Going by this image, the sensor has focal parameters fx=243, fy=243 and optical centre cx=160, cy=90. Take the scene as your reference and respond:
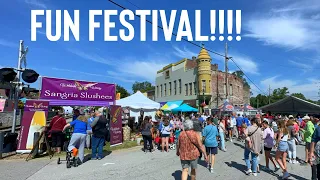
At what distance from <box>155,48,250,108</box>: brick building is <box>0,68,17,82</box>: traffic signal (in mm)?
31021

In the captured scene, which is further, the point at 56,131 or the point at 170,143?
the point at 170,143

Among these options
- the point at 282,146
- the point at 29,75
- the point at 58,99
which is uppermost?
the point at 29,75

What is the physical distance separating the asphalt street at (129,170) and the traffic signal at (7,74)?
3.11 metres

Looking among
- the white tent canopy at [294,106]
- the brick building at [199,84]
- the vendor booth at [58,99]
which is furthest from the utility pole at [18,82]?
the brick building at [199,84]

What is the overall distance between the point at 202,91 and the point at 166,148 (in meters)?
29.2

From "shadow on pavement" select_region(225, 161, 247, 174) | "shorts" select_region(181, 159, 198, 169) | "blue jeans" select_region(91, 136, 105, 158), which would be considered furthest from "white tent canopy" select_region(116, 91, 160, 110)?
"shorts" select_region(181, 159, 198, 169)

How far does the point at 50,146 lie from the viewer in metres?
10.3

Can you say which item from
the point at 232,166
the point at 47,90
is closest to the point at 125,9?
the point at 47,90

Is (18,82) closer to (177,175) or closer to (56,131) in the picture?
(56,131)

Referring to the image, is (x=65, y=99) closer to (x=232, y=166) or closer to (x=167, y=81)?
(x=232, y=166)

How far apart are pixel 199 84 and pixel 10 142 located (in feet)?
107

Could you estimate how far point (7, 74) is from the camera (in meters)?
9.29

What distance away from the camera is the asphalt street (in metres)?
6.79

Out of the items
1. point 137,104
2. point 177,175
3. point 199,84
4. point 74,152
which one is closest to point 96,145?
point 74,152
